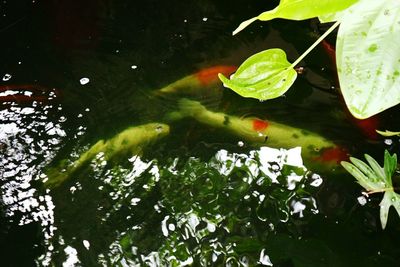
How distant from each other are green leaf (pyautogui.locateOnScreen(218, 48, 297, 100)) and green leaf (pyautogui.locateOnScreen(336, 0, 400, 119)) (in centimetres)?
13

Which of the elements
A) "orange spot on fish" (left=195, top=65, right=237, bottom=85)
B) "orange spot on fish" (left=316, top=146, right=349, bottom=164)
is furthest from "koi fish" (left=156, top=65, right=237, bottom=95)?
"orange spot on fish" (left=316, top=146, right=349, bottom=164)

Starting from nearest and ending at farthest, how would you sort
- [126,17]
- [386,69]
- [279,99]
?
[386,69], [279,99], [126,17]

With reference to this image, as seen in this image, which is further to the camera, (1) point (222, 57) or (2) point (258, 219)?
(1) point (222, 57)

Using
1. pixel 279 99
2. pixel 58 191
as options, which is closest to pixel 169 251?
pixel 58 191

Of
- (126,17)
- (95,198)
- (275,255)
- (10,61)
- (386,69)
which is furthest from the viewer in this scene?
(126,17)

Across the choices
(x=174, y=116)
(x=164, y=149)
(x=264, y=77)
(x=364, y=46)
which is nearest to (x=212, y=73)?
(x=174, y=116)

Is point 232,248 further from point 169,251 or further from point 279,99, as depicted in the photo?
point 279,99

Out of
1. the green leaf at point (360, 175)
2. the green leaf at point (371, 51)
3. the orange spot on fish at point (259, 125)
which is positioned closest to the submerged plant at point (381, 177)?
the green leaf at point (360, 175)

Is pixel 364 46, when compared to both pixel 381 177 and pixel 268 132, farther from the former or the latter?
pixel 268 132

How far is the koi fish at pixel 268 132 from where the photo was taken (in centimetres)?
126

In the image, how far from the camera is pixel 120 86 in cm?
144

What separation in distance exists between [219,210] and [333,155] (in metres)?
0.30

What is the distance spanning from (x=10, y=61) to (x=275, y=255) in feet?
2.98

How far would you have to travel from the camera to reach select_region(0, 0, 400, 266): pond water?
1118mm
